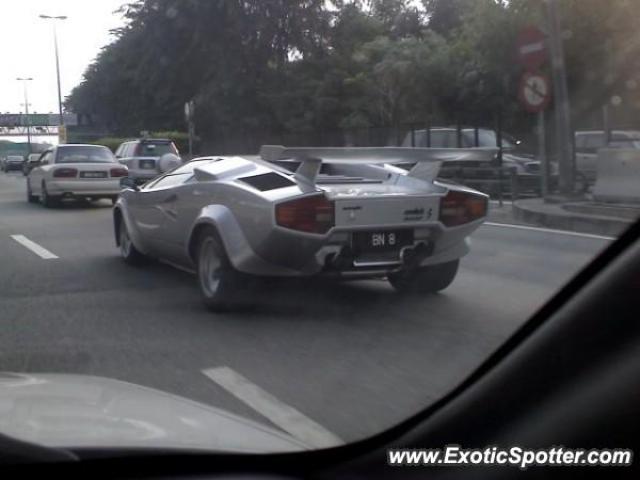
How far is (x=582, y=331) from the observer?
221 cm

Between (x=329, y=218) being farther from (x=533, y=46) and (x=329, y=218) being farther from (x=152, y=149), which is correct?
(x=152, y=149)


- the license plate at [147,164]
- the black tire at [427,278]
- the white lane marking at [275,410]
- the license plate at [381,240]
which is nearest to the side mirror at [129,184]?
the black tire at [427,278]

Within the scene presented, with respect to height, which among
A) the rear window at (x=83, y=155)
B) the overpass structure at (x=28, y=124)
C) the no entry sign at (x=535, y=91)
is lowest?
the rear window at (x=83, y=155)

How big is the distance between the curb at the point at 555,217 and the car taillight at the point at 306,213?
80.0 inches

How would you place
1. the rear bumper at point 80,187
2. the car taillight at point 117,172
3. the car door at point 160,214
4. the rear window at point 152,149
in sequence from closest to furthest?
the car door at point 160,214
the rear bumper at point 80,187
the car taillight at point 117,172
the rear window at point 152,149

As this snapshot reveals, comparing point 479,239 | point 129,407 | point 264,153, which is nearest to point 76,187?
point 479,239

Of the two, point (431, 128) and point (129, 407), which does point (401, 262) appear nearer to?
point (129, 407)

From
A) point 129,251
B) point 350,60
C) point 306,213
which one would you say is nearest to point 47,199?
point 350,60

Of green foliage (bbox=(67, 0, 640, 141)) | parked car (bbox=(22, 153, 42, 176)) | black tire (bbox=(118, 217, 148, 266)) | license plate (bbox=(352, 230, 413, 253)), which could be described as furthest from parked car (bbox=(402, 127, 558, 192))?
parked car (bbox=(22, 153, 42, 176))

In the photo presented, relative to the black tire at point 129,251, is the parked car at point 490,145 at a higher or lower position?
higher

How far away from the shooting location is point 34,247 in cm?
1224

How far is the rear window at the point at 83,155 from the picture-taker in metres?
20.1

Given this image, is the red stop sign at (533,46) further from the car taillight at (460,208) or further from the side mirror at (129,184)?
the side mirror at (129,184)

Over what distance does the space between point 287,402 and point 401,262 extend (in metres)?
2.58
